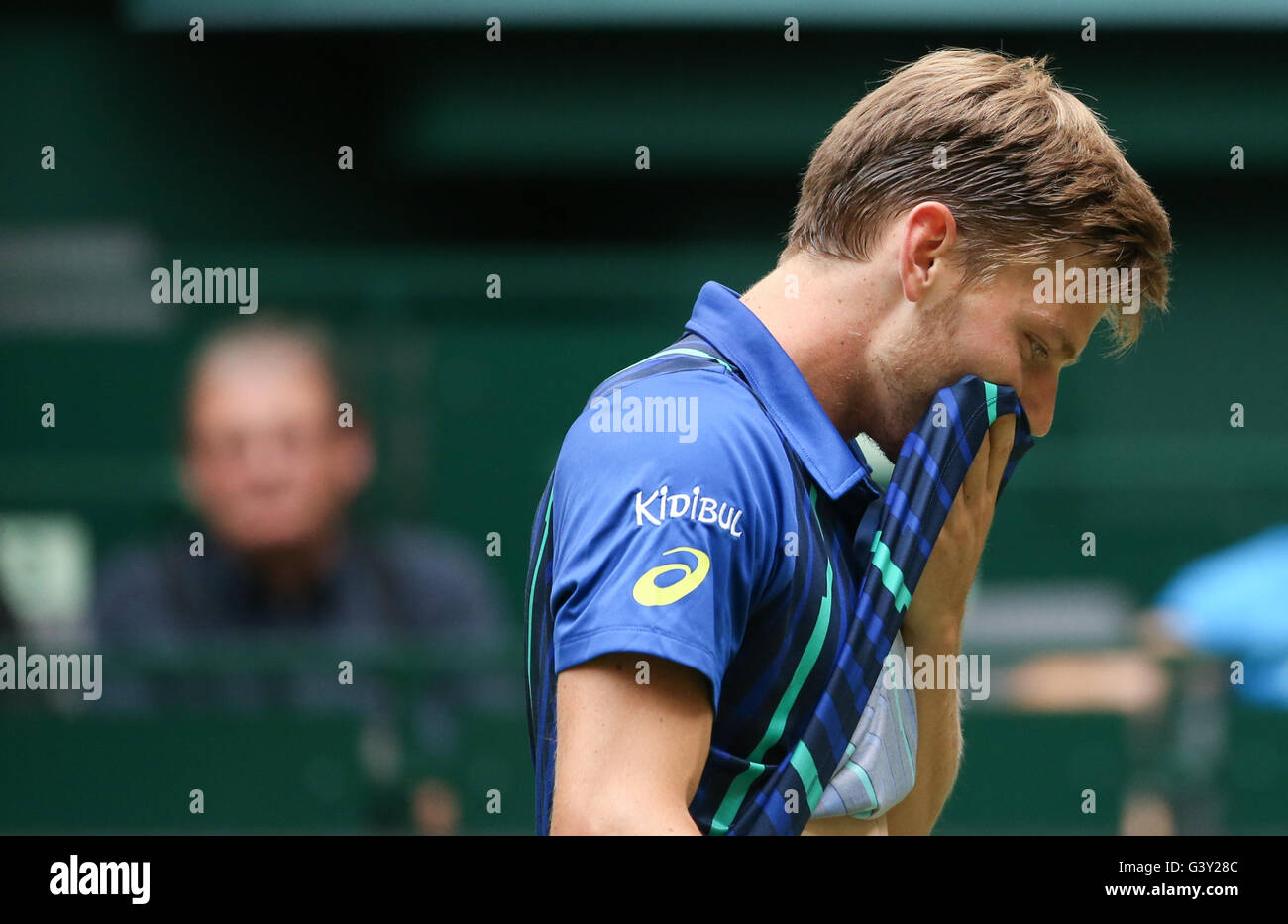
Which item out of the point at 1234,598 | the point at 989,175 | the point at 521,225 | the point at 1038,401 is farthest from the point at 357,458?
the point at 989,175

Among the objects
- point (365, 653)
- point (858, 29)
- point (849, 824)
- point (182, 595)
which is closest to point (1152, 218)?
point (849, 824)

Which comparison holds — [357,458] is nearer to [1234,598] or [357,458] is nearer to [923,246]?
[1234,598]

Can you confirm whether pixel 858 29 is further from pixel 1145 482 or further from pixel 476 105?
pixel 1145 482

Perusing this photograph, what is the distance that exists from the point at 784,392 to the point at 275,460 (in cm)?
383

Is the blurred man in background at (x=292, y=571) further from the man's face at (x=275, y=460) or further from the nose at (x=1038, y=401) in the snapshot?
the nose at (x=1038, y=401)

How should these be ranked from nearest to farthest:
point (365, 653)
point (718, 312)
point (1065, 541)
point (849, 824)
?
point (849, 824)
point (718, 312)
point (365, 653)
point (1065, 541)

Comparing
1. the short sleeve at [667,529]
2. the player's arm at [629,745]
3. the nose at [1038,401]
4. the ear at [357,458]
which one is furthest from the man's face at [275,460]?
the player's arm at [629,745]

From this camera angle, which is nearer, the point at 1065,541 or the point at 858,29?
the point at 1065,541

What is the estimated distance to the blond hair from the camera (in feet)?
5.81

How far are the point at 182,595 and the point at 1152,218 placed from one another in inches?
171

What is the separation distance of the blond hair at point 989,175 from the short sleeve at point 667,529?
40cm

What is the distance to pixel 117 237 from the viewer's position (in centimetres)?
610

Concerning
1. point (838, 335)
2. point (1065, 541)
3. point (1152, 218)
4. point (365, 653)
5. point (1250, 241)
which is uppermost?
point (1250, 241)

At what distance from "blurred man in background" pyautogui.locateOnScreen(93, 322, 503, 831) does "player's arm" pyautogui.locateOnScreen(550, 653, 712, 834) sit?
12.7 feet
